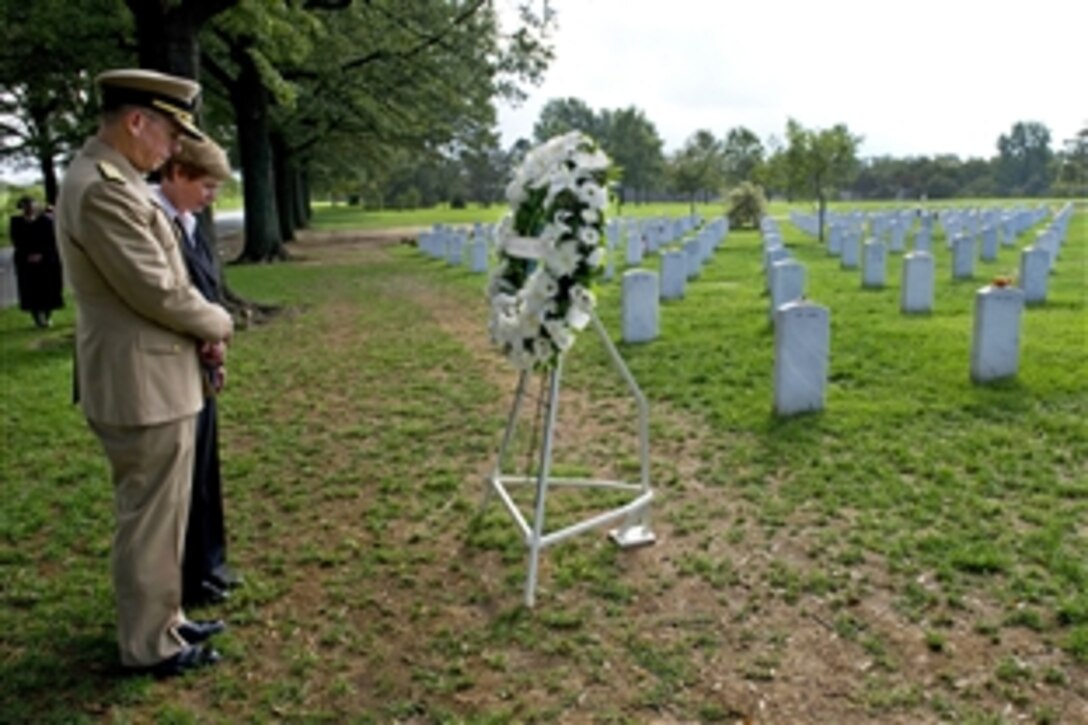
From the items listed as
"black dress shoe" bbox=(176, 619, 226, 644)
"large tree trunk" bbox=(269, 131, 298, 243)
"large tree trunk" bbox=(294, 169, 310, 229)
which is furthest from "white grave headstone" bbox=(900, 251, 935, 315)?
"large tree trunk" bbox=(294, 169, 310, 229)

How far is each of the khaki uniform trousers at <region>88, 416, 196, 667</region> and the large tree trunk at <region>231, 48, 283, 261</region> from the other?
62.1ft

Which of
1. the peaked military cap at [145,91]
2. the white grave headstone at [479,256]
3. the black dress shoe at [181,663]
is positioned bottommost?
the black dress shoe at [181,663]

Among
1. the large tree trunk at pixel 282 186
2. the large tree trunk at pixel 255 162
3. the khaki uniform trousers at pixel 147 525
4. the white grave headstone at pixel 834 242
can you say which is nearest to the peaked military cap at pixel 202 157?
the khaki uniform trousers at pixel 147 525

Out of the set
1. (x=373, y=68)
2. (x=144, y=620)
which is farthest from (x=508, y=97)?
(x=144, y=620)

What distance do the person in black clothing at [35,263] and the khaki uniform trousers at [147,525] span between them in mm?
10636

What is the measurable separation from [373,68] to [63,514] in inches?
798

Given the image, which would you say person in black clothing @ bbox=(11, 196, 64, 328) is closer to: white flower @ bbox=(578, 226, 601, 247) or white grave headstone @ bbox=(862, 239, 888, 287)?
white flower @ bbox=(578, 226, 601, 247)

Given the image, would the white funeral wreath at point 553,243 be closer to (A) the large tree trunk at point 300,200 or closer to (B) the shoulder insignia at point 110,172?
(B) the shoulder insignia at point 110,172

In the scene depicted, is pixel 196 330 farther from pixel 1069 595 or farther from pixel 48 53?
pixel 48 53

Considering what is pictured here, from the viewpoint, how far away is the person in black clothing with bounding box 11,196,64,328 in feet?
40.0

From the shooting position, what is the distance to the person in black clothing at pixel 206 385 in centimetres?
346

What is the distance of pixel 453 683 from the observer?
3.31 metres

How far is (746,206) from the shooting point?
33.8 meters

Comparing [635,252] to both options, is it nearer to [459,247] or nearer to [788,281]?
[459,247]
